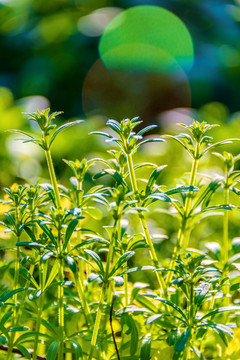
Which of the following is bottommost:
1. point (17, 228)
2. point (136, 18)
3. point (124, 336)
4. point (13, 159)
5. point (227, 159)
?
point (124, 336)

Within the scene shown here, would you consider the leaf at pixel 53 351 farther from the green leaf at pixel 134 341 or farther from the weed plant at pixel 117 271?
the green leaf at pixel 134 341

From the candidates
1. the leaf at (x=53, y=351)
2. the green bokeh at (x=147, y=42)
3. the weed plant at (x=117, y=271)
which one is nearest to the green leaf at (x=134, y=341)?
the weed plant at (x=117, y=271)

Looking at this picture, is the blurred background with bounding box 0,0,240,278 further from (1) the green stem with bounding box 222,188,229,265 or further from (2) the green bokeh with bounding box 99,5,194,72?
(1) the green stem with bounding box 222,188,229,265

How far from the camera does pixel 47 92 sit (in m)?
4.42

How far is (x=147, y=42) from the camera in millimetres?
5199

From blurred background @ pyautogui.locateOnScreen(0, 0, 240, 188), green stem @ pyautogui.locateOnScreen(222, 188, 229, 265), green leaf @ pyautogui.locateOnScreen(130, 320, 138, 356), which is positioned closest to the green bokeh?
blurred background @ pyautogui.locateOnScreen(0, 0, 240, 188)

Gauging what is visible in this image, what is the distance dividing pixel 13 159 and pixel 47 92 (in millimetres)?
2899

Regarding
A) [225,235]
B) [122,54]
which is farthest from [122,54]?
[225,235]

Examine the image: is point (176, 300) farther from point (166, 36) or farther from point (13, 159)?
point (166, 36)

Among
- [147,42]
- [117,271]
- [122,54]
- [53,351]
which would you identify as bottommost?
[53,351]

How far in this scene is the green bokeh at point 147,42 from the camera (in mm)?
Answer: 4969

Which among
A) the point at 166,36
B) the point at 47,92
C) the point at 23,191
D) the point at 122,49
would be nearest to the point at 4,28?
the point at 47,92

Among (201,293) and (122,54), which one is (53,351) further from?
(122,54)

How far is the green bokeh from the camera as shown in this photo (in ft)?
16.3
